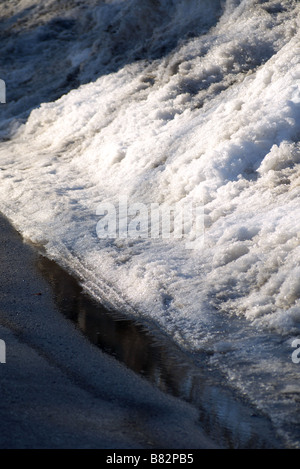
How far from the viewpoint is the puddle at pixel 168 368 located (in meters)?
3.02

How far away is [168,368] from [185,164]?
318cm

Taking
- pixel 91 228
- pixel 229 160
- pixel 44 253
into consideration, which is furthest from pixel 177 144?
pixel 44 253

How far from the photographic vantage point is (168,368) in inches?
143

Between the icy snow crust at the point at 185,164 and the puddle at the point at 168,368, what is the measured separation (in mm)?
111

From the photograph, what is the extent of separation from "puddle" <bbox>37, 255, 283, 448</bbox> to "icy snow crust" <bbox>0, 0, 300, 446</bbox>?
0.11m

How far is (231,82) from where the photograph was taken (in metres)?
7.65
